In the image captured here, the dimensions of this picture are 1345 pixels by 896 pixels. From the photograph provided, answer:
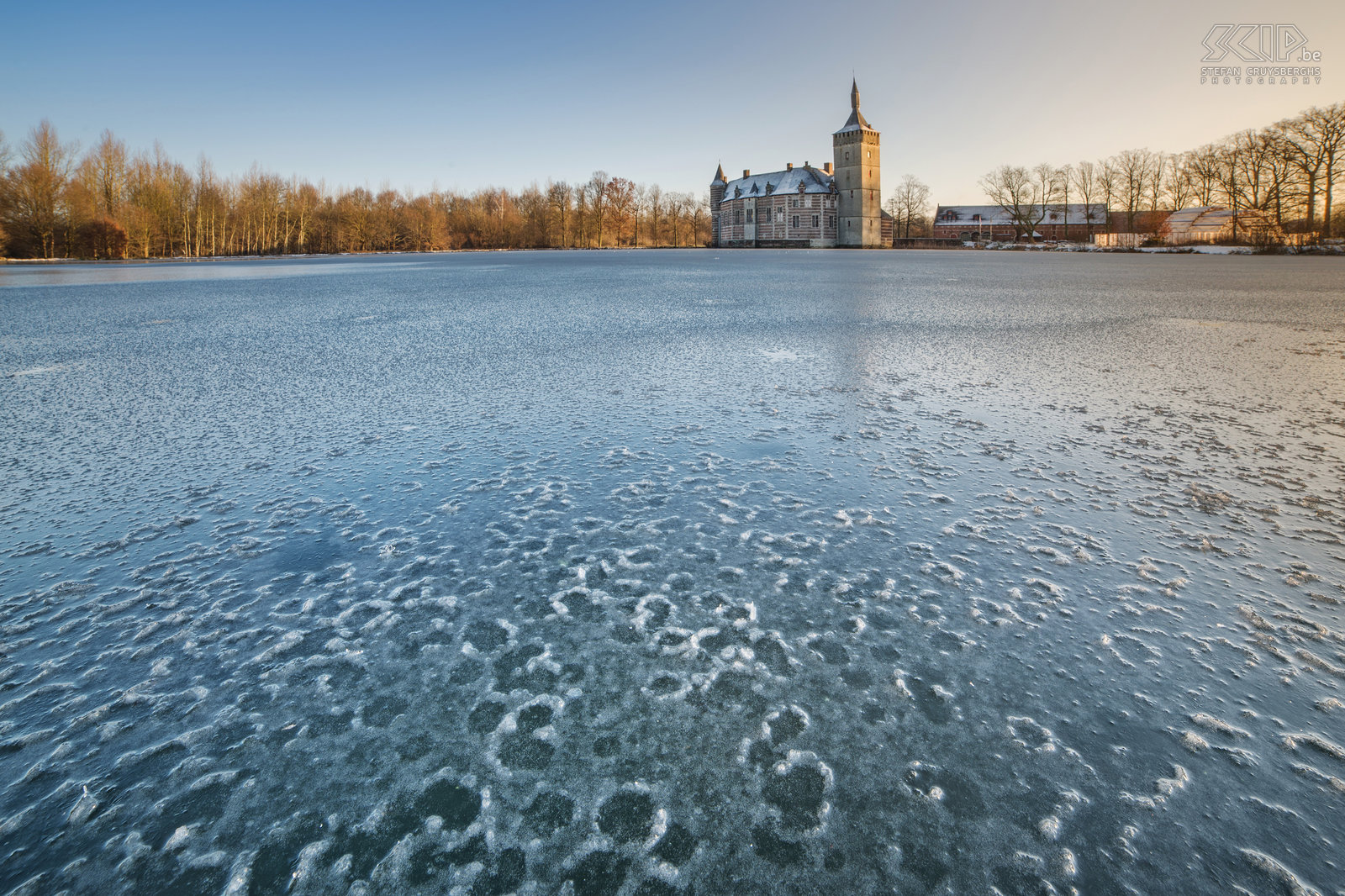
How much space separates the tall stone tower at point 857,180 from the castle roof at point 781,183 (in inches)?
125

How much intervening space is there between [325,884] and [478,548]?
1.78m

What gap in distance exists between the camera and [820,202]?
85.3 meters

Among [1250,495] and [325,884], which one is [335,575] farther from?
[1250,495]

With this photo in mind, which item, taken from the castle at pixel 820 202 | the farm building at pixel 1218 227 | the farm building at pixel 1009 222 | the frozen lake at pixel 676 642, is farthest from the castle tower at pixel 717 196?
the frozen lake at pixel 676 642

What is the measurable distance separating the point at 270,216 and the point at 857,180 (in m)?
72.7

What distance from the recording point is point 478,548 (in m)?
3.26

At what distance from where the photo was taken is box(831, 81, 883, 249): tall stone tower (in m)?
79.4

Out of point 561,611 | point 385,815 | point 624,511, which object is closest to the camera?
point 385,815

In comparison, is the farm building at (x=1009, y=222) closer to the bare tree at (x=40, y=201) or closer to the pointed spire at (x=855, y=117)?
the pointed spire at (x=855, y=117)

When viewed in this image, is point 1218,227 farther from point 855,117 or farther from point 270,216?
point 270,216

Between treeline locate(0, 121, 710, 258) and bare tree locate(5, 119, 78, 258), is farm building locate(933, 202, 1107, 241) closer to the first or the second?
treeline locate(0, 121, 710, 258)

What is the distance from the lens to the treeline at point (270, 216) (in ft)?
181

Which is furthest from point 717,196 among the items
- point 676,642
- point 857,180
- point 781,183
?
point 676,642

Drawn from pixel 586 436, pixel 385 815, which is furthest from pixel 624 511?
pixel 385 815
